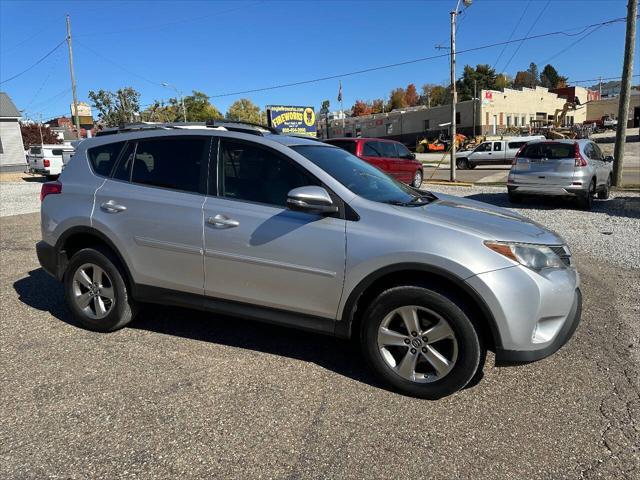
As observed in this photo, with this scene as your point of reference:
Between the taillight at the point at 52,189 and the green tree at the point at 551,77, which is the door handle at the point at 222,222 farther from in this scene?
the green tree at the point at 551,77

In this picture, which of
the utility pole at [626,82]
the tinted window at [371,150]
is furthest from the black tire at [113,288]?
the utility pole at [626,82]

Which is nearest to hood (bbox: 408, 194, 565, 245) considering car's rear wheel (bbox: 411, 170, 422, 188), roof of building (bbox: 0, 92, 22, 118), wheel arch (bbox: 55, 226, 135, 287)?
wheel arch (bbox: 55, 226, 135, 287)

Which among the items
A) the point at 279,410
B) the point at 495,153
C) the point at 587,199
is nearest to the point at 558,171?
the point at 587,199

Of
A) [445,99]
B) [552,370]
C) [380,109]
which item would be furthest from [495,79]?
[552,370]

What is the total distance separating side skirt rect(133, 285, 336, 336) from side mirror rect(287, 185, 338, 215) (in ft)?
2.52

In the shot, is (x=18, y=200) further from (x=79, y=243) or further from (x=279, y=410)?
(x=279, y=410)

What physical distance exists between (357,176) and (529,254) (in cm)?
139

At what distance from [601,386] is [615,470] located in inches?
36.6

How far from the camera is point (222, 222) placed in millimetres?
3586

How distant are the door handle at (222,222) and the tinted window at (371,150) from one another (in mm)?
10682

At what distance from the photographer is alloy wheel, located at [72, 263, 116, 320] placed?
4.24 m

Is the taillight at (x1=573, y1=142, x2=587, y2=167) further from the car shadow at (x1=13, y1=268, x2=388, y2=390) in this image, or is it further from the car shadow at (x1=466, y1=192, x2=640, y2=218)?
the car shadow at (x1=13, y1=268, x2=388, y2=390)

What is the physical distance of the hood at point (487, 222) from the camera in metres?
3.12

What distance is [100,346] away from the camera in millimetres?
4059
